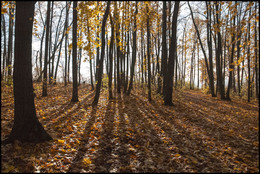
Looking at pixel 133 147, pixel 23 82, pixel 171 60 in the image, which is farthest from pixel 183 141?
pixel 171 60

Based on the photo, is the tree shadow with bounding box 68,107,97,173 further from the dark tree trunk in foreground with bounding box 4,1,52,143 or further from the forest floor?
the dark tree trunk in foreground with bounding box 4,1,52,143

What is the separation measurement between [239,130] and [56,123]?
21.9 ft

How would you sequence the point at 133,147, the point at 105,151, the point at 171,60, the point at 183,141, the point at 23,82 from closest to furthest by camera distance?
the point at 23,82, the point at 105,151, the point at 133,147, the point at 183,141, the point at 171,60

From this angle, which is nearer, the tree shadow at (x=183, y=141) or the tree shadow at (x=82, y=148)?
the tree shadow at (x=82, y=148)

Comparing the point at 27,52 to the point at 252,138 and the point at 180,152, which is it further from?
the point at 252,138

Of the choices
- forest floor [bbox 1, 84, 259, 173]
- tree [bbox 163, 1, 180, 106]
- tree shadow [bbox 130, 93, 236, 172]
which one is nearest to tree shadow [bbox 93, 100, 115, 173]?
forest floor [bbox 1, 84, 259, 173]

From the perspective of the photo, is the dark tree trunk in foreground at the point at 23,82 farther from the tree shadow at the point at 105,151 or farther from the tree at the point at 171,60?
the tree at the point at 171,60

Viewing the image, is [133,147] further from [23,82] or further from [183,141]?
[23,82]

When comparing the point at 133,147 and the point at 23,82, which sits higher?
the point at 23,82

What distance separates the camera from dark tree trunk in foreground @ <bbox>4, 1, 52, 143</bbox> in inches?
143

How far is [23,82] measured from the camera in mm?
3734

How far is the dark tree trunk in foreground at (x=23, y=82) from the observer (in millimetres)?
3637

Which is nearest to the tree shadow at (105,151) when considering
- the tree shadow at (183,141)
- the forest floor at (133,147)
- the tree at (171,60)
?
the forest floor at (133,147)

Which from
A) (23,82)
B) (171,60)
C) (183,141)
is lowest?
(183,141)
